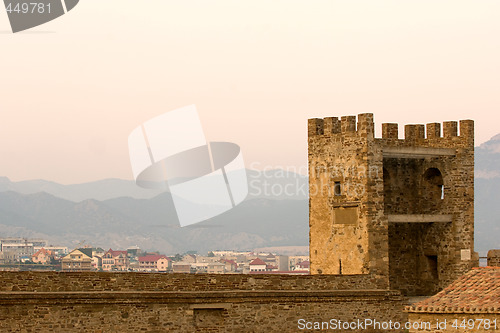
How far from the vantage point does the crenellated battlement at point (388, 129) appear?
4147 cm

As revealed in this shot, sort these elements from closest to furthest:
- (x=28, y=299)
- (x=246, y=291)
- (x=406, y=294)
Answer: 1. (x=28, y=299)
2. (x=246, y=291)
3. (x=406, y=294)

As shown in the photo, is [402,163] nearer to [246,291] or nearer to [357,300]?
[357,300]

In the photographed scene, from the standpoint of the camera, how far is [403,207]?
149 feet

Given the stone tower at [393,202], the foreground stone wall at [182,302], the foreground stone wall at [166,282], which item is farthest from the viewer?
the stone tower at [393,202]

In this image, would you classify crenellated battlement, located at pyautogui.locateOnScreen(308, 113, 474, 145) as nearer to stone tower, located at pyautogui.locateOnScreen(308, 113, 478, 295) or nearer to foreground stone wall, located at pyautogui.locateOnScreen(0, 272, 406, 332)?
stone tower, located at pyautogui.locateOnScreen(308, 113, 478, 295)

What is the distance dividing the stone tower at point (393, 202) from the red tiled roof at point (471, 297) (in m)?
4.63

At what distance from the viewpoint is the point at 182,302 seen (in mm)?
35000

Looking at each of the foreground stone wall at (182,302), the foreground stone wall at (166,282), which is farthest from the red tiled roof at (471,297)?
the foreground stone wall at (166,282)

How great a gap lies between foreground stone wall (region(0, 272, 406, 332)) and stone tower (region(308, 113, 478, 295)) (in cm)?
222

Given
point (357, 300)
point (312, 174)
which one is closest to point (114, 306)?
point (357, 300)

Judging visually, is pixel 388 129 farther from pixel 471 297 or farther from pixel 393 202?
pixel 471 297

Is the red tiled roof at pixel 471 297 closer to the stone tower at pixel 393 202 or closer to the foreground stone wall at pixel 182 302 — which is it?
the foreground stone wall at pixel 182 302

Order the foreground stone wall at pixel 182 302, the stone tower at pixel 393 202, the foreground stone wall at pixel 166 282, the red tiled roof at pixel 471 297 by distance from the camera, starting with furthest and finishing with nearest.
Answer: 1. the stone tower at pixel 393 202
2. the red tiled roof at pixel 471 297
3. the foreground stone wall at pixel 166 282
4. the foreground stone wall at pixel 182 302

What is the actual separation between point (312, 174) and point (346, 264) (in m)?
4.02
